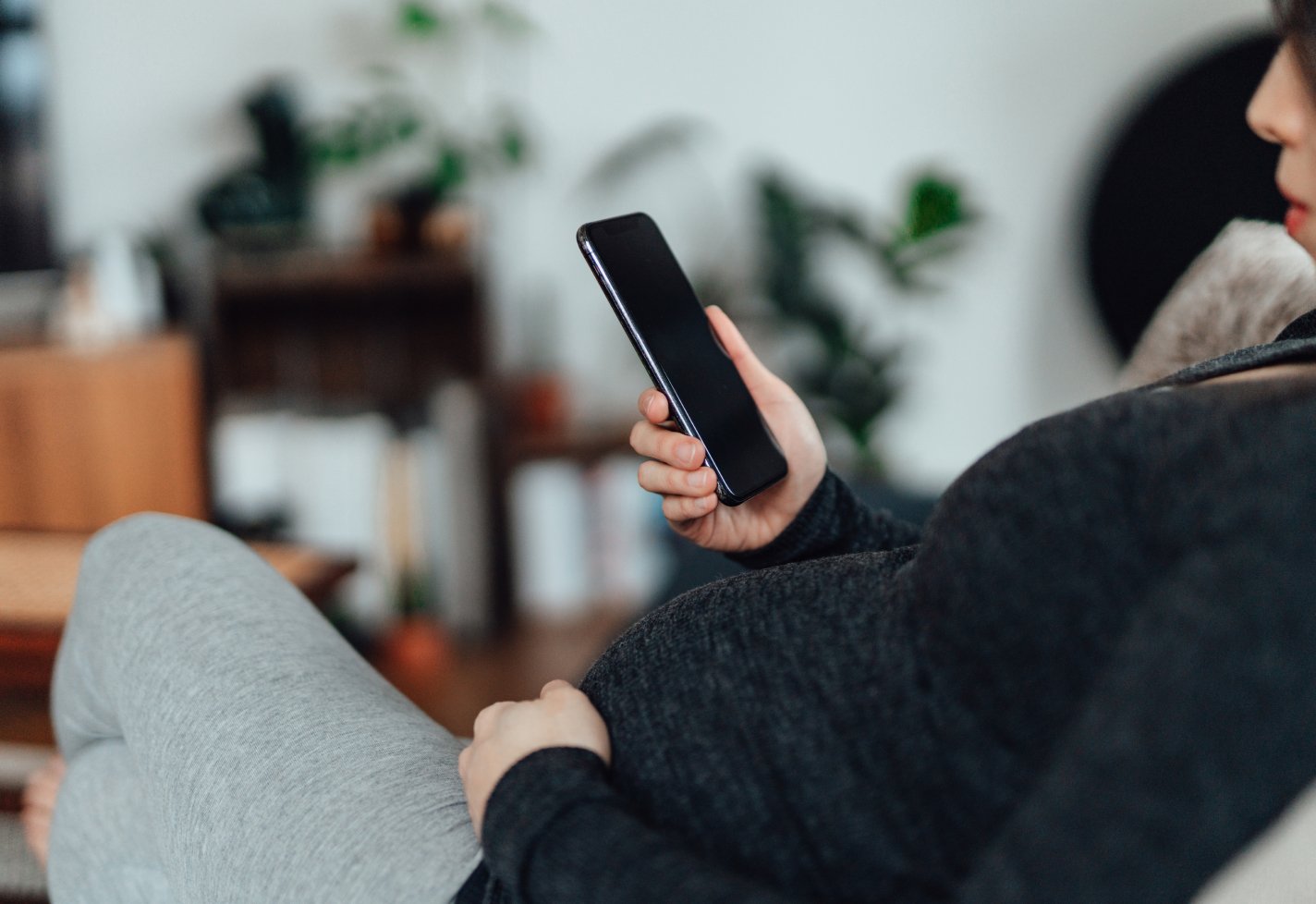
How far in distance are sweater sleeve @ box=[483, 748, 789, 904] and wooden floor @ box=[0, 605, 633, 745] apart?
4.63 ft

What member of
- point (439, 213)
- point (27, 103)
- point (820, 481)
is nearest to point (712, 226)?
point (439, 213)

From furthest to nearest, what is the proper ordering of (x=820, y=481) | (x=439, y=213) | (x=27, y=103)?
(x=439, y=213)
(x=27, y=103)
(x=820, y=481)

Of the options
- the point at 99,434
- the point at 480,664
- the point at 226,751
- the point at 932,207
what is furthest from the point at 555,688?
the point at 932,207

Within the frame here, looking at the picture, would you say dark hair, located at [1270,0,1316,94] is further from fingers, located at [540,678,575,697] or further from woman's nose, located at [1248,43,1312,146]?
fingers, located at [540,678,575,697]

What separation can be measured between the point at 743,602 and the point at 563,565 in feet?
6.06

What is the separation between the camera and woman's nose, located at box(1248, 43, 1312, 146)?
2.10 ft

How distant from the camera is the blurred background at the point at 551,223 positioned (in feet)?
7.13

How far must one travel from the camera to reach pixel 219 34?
233 cm

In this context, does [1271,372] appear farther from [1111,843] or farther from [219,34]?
[219,34]

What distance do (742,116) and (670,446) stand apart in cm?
186

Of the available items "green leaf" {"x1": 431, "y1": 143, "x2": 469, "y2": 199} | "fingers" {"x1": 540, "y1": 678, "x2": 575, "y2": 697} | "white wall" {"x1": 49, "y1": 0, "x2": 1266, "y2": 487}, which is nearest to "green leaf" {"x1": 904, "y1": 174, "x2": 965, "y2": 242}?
"white wall" {"x1": 49, "y1": 0, "x2": 1266, "y2": 487}

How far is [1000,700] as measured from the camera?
21.1 inches

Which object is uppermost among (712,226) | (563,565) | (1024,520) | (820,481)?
(1024,520)

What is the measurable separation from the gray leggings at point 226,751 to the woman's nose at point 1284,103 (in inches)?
24.1
